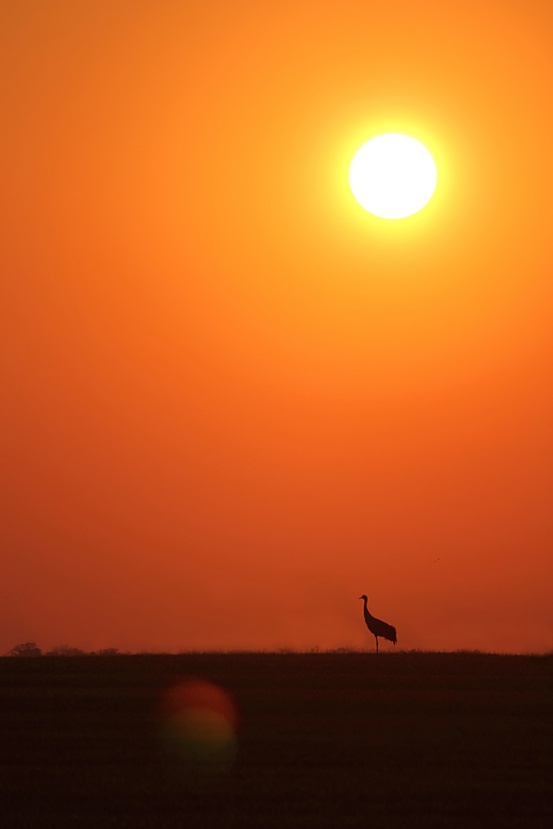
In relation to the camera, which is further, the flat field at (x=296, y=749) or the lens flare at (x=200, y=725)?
the lens flare at (x=200, y=725)

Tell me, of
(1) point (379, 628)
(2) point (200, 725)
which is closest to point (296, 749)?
(2) point (200, 725)

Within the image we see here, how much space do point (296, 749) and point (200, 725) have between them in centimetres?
262

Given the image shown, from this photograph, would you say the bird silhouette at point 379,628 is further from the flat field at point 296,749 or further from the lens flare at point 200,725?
the lens flare at point 200,725

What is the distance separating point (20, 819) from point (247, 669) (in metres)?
13.1

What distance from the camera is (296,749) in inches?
795

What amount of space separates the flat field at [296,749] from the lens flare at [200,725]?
163 mm

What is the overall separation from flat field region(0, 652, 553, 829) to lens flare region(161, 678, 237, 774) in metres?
0.16

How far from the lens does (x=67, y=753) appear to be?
66.2 feet

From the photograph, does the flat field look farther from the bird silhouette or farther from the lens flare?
A: the bird silhouette

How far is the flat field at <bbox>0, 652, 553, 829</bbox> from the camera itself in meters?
16.8

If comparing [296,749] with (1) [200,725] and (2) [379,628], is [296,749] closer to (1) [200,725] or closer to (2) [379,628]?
(1) [200,725]

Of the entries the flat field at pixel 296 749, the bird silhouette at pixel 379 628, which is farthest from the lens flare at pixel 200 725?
the bird silhouette at pixel 379 628

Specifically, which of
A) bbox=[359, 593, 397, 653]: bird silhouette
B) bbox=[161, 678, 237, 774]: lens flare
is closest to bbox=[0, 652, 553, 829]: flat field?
bbox=[161, 678, 237, 774]: lens flare

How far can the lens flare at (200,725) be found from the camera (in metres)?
19.8
